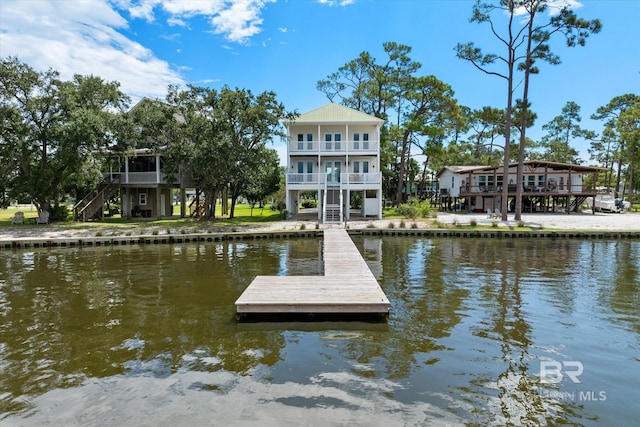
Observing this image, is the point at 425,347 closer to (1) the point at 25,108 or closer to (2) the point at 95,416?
(2) the point at 95,416

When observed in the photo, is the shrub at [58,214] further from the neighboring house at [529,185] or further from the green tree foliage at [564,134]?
the green tree foliage at [564,134]

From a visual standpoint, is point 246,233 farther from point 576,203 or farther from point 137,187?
point 576,203

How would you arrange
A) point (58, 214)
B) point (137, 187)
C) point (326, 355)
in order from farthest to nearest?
point (137, 187), point (58, 214), point (326, 355)

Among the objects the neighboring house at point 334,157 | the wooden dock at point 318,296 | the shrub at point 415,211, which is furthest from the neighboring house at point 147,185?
the wooden dock at point 318,296

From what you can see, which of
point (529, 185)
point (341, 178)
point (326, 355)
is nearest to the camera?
point (326, 355)

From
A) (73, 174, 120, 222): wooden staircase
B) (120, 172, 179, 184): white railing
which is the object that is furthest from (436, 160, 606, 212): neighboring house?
(73, 174, 120, 222): wooden staircase

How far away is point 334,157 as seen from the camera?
3475 cm

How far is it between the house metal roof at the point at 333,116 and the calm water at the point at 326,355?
2118cm

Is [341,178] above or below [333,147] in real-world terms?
below

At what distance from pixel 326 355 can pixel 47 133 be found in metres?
28.2

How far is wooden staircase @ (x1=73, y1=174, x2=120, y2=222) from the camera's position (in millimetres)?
30703

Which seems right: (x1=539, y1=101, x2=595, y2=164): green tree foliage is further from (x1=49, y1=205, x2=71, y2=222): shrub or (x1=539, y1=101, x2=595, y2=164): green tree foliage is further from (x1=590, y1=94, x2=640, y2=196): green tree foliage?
(x1=49, y1=205, x2=71, y2=222): shrub

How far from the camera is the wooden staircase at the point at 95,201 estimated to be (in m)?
30.7

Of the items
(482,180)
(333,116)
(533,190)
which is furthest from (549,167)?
(333,116)
